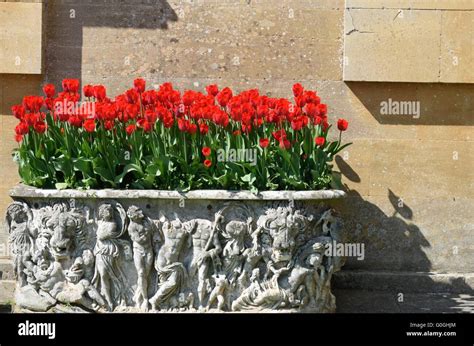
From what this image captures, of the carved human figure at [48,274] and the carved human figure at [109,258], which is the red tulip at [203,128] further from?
the carved human figure at [48,274]

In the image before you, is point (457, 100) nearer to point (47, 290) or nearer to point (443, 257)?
point (443, 257)

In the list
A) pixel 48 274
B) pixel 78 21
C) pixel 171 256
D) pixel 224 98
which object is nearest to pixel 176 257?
pixel 171 256

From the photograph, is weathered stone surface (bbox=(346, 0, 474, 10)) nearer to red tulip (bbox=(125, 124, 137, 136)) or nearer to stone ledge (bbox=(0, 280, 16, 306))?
red tulip (bbox=(125, 124, 137, 136))

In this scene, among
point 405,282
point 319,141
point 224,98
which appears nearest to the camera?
point 319,141

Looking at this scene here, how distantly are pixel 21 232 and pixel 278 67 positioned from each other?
2.53 metres

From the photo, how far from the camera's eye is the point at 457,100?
27.8ft

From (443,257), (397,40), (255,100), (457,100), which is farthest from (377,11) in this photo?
(443,257)

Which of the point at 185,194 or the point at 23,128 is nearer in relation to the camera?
the point at 185,194

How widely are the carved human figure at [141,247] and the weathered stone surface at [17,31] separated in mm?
1902

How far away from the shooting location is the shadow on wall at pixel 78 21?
8.52 m

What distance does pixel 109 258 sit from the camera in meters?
7.28

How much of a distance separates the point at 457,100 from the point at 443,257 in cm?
128

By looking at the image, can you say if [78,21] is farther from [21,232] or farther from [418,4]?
[418,4]

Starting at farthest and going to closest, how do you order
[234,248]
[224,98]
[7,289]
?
[7,289], [224,98], [234,248]
